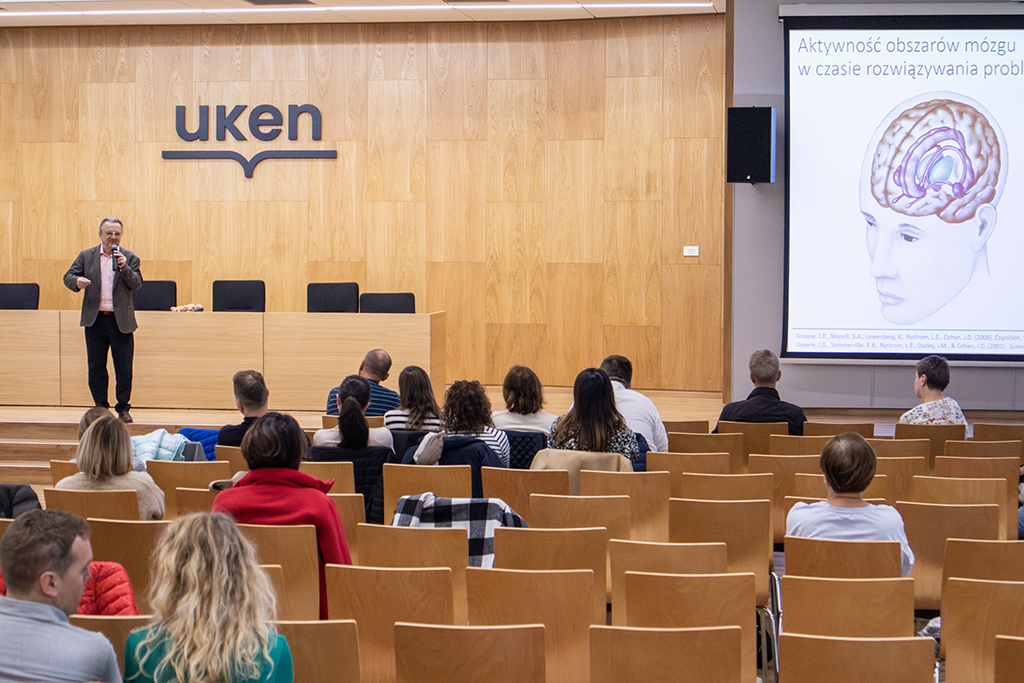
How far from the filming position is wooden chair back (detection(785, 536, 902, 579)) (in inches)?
121

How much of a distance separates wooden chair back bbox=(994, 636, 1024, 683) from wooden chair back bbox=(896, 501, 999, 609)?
139cm

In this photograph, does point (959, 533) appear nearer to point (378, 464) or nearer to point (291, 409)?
point (378, 464)

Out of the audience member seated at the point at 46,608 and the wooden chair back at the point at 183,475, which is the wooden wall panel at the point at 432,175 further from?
the audience member seated at the point at 46,608

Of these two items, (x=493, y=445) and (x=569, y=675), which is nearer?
(x=569, y=675)

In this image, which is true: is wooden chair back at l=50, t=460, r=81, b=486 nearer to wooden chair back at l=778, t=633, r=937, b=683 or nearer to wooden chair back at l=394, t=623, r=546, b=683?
wooden chair back at l=394, t=623, r=546, b=683

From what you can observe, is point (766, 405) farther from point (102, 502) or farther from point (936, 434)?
point (102, 502)

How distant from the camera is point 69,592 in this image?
2127mm

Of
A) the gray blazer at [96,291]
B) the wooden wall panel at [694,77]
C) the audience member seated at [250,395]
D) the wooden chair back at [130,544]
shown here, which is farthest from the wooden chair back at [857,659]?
the wooden wall panel at [694,77]

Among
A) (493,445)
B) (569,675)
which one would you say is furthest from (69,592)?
(493,445)

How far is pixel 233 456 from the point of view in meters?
4.88

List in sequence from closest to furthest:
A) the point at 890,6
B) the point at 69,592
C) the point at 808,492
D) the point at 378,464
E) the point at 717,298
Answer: the point at 69,592 < the point at 808,492 < the point at 378,464 < the point at 890,6 < the point at 717,298

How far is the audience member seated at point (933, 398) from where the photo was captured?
5.68 m

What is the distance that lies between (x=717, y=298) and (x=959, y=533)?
271 inches

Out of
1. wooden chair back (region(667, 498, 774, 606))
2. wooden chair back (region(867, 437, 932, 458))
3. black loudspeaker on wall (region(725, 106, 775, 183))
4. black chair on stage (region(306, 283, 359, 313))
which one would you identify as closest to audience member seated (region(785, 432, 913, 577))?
wooden chair back (region(667, 498, 774, 606))
